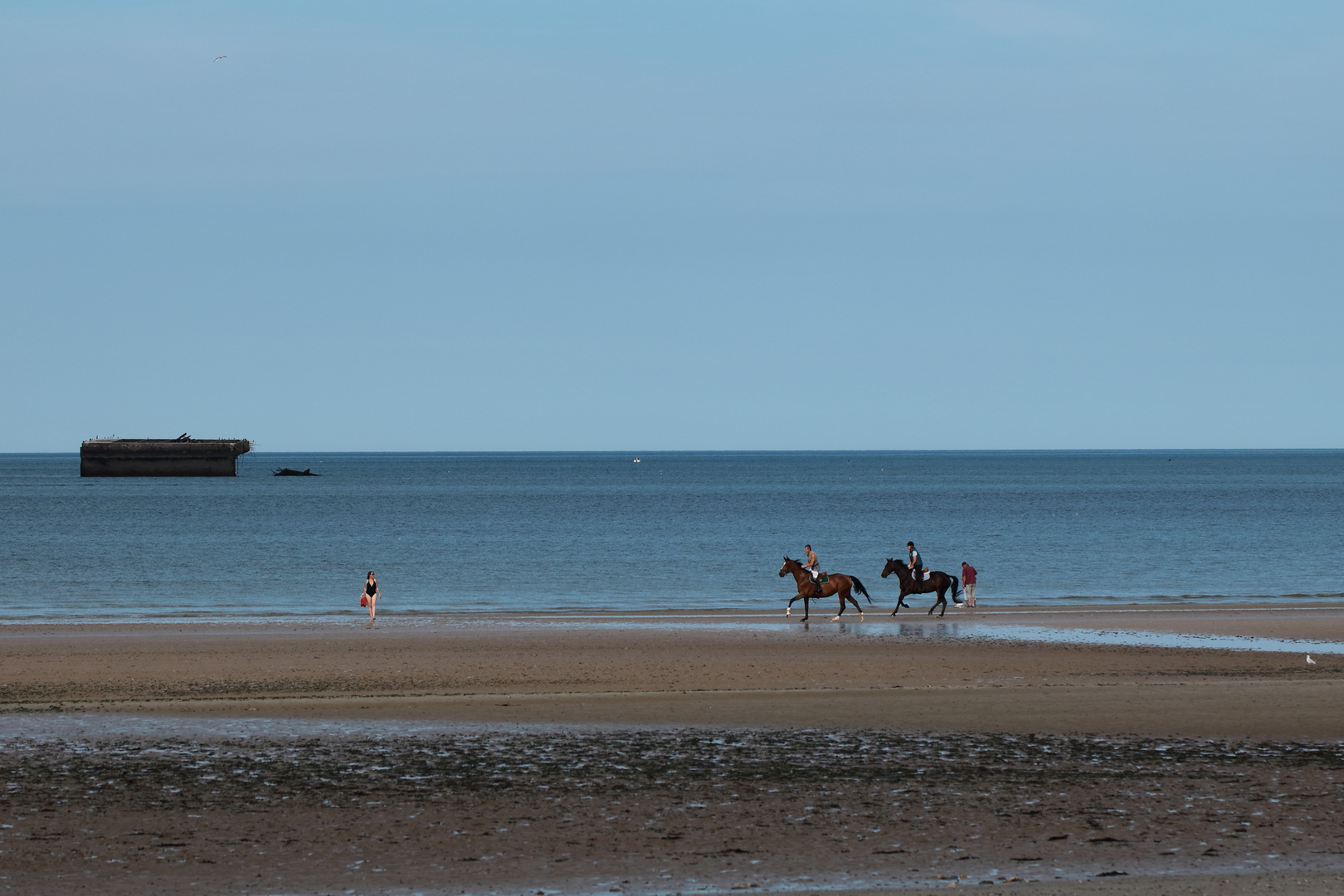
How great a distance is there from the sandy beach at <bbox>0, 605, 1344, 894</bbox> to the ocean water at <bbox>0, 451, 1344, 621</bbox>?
16.6 m

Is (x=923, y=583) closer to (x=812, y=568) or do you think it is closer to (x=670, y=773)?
(x=812, y=568)

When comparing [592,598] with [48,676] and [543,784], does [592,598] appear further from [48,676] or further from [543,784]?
[543,784]

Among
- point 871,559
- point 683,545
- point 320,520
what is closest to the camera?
point 871,559

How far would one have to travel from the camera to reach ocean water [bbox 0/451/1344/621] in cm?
4247

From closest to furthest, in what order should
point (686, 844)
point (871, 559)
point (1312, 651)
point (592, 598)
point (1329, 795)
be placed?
point (686, 844), point (1329, 795), point (1312, 651), point (592, 598), point (871, 559)

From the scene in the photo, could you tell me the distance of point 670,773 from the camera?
44.7 ft

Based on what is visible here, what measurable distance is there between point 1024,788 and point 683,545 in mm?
53541

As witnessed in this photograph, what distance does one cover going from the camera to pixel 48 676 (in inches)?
879

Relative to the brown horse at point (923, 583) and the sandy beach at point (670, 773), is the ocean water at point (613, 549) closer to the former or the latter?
the brown horse at point (923, 583)

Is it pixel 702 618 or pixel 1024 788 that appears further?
pixel 702 618

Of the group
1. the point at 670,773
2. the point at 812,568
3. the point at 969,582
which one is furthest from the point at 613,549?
the point at 670,773

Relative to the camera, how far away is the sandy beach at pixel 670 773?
10289mm

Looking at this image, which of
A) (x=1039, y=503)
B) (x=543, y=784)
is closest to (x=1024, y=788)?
(x=543, y=784)

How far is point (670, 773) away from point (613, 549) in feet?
163
